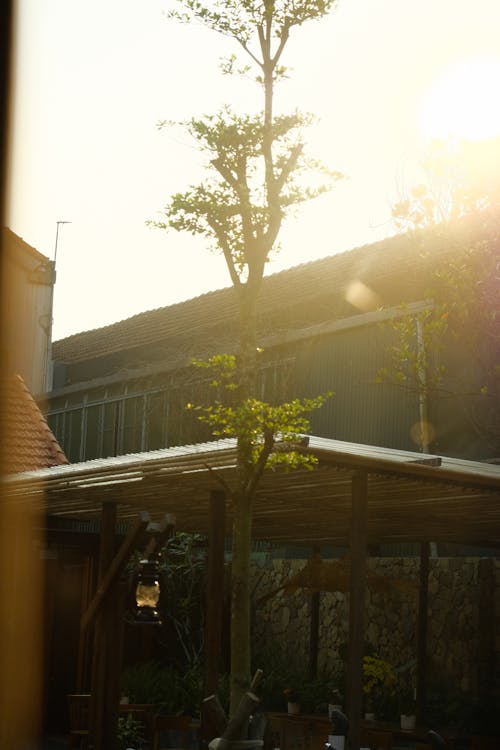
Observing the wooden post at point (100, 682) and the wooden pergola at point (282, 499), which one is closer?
the wooden pergola at point (282, 499)

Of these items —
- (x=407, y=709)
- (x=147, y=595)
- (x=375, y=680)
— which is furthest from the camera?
(x=375, y=680)

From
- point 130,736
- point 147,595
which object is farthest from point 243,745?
point 130,736

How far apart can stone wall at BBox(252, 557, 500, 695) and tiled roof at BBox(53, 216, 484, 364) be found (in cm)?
444

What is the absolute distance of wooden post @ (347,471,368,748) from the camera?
894 cm

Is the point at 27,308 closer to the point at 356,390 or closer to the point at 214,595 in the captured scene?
the point at 356,390

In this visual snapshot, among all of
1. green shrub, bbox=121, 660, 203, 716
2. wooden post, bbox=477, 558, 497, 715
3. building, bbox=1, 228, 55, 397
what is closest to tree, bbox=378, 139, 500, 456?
wooden post, bbox=477, 558, 497, 715

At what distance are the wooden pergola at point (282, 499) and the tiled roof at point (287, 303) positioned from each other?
593 centimetres

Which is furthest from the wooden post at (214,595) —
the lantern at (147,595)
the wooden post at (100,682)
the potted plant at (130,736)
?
the potted plant at (130,736)

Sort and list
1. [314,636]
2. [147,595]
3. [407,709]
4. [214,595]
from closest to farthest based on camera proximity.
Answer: [147,595], [214,595], [407,709], [314,636]

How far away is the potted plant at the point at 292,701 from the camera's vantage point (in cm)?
1545

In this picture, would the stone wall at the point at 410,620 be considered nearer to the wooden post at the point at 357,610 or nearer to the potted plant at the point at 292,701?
the potted plant at the point at 292,701

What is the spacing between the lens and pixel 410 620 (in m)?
17.3

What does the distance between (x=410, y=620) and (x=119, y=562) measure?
7948 millimetres

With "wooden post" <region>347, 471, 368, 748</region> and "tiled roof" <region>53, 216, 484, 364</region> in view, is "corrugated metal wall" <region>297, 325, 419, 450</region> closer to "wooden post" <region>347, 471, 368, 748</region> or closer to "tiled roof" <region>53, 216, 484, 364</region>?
"tiled roof" <region>53, 216, 484, 364</region>
